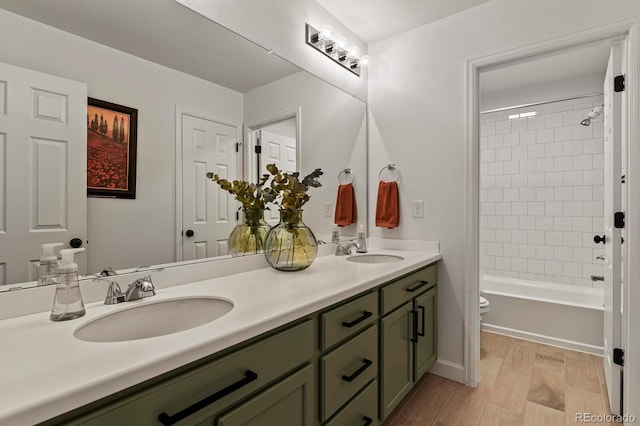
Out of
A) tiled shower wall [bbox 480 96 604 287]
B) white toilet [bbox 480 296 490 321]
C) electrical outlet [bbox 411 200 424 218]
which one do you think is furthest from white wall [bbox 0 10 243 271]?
tiled shower wall [bbox 480 96 604 287]

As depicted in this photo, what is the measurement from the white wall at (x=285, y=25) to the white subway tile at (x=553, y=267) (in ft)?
8.50

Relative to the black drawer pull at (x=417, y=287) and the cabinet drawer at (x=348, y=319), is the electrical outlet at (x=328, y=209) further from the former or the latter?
the cabinet drawer at (x=348, y=319)

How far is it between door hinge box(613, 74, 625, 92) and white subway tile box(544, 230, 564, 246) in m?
1.97

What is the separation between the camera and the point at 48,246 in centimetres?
101

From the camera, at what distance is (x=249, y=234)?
165 centimetres

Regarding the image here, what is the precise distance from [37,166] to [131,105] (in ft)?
1.22

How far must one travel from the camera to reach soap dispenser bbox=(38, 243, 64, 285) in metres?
1.00

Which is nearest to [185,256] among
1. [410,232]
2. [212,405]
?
[212,405]

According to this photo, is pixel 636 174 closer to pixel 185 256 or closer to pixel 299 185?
pixel 299 185

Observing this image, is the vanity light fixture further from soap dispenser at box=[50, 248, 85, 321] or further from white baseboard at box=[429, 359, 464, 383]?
white baseboard at box=[429, 359, 464, 383]

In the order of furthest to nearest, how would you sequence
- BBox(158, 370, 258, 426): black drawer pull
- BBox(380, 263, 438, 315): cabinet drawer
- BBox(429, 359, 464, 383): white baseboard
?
BBox(429, 359, 464, 383): white baseboard < BBox(380, 263, 438, 315): cabinet drawer < BBox(158, 370, 258, 426): black drawer pull

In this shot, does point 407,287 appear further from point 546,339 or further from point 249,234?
point 546,339

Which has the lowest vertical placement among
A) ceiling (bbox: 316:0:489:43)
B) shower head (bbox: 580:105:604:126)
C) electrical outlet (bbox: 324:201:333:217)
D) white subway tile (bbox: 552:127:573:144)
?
electrical outlet (bbox: 324:201:333:217)

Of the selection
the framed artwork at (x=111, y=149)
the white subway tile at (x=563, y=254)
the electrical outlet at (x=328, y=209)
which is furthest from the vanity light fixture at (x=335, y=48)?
the white subway tile at (x=563, y=254)
